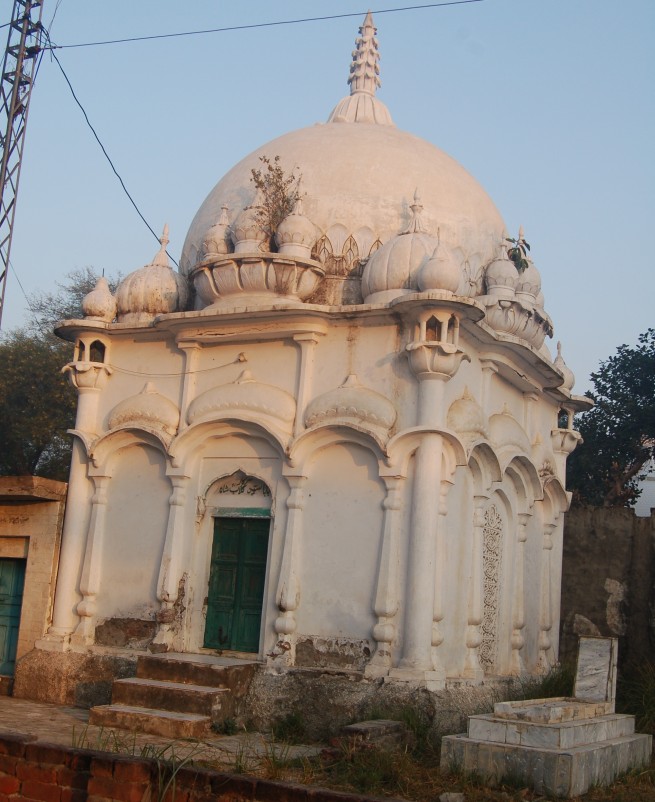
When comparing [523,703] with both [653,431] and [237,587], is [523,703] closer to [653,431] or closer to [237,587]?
[237,587]

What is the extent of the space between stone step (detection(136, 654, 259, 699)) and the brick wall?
273cm

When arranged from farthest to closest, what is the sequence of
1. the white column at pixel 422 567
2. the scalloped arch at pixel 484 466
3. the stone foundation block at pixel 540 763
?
the scalloped arch at pixel 484 466
the white column at pixel 422 567
the stone foundation block at pixel 540 763

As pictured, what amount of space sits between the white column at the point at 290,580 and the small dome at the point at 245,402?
29.6 inches

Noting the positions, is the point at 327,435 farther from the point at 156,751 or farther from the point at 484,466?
the point at 156,751

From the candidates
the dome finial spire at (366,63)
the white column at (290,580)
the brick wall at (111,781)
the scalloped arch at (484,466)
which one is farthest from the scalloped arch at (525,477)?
the brick wall at (111,781)

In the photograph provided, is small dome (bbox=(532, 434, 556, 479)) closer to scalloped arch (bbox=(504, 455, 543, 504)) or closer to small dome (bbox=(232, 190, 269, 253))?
scalloped arch (bbox=(504, 455, 543, 504))

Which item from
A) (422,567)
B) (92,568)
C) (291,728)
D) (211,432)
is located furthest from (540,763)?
(92,568)

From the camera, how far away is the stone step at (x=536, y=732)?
7.64 m

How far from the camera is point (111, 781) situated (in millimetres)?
6938

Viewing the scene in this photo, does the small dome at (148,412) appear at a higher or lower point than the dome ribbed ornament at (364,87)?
lower

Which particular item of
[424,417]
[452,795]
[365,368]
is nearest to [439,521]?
[424,417]

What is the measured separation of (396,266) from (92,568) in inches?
196

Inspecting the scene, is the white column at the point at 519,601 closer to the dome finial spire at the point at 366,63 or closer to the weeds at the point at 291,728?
the weeds at the point at 291,728

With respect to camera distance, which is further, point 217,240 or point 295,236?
point 217,240
